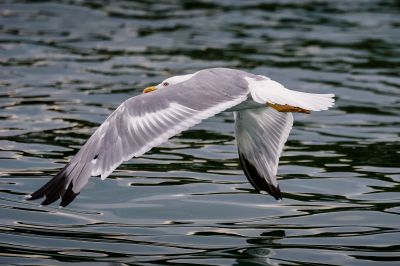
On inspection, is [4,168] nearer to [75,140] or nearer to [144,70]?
[75,140]

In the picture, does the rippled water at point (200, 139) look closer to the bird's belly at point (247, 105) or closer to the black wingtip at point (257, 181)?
the black wingtip at point (257, 181)

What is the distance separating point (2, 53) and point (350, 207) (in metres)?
7.58

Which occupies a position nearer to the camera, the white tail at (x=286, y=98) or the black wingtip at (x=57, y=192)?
the black wingtip at (x=57, y=192)

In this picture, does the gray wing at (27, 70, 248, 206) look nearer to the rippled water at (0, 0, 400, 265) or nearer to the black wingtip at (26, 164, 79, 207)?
the black wingtip at (26, 164, 79, 207)

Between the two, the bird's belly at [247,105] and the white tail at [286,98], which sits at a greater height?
the white tail at [286,98]

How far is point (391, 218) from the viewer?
695 centimetres

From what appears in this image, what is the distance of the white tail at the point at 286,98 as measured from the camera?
6753mm

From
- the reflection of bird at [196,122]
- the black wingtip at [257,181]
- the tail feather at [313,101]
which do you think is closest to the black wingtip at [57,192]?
the reflection of bird at [196,122]

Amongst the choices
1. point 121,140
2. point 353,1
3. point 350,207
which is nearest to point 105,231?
point 121,140

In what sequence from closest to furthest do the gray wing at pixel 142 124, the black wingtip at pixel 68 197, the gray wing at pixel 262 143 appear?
the black wingtip at pixel 68 197, the gray wing at pixel 142 124, the gray wing at pixel 262 143

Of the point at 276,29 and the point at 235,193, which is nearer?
the point at 235,193

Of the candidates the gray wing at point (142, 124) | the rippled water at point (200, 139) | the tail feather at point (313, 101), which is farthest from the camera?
the tail feather at point (313, 101)

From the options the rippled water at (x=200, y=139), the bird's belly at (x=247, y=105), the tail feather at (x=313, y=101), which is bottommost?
the rippled water at (x=200, y=139)

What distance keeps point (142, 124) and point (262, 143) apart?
5.27ft
